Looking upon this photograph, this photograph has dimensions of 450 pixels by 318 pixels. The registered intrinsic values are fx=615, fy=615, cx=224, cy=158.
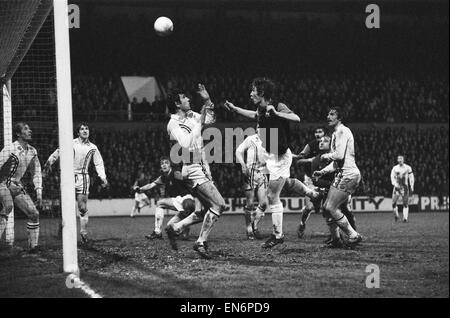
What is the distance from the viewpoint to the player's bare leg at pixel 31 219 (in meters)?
9.70

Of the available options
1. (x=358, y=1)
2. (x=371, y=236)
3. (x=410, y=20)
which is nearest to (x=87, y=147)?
(x=371, y=236)

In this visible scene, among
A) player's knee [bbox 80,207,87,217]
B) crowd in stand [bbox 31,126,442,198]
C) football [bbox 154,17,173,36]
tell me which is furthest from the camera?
crowd in stand [bbox 31,126,442,198]

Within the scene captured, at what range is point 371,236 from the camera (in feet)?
40.5

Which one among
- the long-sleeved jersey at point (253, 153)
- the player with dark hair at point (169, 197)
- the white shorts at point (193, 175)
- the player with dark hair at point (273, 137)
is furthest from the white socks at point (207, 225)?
the long-sleeved jersey at point (253, 153)

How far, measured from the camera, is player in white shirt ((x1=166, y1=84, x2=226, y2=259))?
842 centimetres

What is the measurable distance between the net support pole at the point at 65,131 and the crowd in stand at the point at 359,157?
1674 centimetres

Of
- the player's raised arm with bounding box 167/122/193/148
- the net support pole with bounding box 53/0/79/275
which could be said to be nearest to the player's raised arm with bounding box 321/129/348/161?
the player's raised arm with bounding box 167/122/193/148

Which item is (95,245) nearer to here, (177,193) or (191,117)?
(177,193)

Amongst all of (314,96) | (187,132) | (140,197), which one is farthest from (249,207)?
(314,96)

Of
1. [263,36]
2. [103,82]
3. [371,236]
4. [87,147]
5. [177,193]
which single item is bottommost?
[371,236]

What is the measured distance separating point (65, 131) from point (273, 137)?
3.60 meters

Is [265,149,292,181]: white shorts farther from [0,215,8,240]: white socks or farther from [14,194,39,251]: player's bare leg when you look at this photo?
[0,215,8,240]: white socks

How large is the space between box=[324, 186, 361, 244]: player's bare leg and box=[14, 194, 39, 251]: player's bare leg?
14.9 ft

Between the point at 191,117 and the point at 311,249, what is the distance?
2.84 metres
